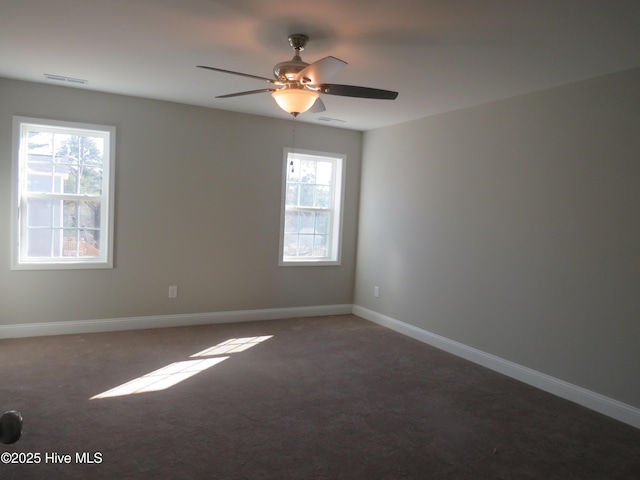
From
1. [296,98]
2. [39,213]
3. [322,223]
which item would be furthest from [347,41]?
[39,213]

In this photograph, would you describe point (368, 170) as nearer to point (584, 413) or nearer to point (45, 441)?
point (584, 413)

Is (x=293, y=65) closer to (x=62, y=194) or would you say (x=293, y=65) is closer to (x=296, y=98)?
(x=296, y=98)

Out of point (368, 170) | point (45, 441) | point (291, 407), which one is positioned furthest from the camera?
point (368, 170)

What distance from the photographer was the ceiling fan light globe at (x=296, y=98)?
9.05 feet

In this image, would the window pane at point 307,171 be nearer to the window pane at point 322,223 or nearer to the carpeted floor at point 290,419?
the window pane at point 322,223

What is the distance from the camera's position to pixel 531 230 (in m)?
3.85

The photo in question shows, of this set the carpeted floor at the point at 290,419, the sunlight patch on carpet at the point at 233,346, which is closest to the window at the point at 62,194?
the carpeted floor at the point at 290,419

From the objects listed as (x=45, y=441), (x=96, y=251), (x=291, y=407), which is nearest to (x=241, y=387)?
(x=291, y=407)

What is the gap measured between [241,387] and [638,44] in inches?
138

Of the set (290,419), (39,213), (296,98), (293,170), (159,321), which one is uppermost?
(296,98)

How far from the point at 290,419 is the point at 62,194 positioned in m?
3.33

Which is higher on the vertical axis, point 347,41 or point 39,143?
point 347,41

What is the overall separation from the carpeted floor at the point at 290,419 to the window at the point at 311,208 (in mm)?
1683

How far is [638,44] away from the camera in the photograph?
271cm
